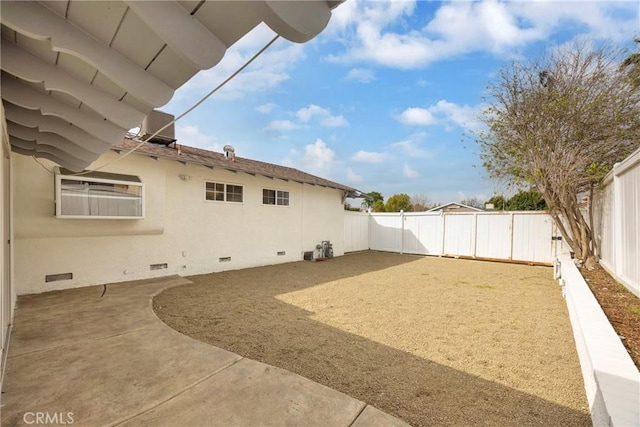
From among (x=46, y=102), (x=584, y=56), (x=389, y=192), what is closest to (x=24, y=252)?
(x=46, y=102)

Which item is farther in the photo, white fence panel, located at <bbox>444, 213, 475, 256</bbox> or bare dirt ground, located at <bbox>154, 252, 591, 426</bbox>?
white fence panel, located at <bbox>444, 213, 475, 256</bbox>

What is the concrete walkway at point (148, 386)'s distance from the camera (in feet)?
6.70

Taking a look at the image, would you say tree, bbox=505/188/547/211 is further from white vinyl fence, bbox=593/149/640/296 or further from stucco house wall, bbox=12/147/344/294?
stucco house wall, bbox=12/147/344/294

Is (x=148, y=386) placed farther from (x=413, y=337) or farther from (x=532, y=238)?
(x=532, y=238)

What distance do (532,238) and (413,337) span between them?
9261mm

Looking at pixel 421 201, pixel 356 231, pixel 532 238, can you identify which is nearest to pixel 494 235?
pixel 532 238

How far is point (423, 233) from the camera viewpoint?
1307cm

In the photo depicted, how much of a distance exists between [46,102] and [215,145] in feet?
29.1

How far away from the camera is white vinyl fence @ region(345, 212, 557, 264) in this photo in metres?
10.4

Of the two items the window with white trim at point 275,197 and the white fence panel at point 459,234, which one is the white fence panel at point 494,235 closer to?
the white fence panel at point 459,234

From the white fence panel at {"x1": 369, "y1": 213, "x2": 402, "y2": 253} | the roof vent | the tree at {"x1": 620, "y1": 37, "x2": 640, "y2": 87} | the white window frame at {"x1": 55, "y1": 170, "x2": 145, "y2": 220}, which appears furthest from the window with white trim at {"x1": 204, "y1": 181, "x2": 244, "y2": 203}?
the tree at {"x1": 620, "y1": 37, "x2": 640, "y2": 87}

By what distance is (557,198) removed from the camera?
8062 mm

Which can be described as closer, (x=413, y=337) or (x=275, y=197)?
(x=413, y=337)

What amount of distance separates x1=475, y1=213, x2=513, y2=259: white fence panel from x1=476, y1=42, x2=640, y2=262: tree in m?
2.56
